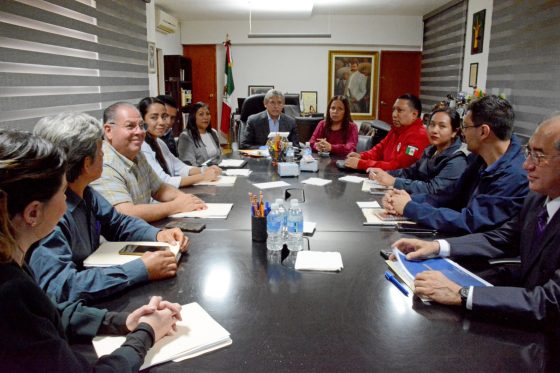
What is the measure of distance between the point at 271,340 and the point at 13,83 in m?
3.12

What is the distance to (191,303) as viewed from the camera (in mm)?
1406

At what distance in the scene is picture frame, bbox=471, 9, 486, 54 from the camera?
6.19 metres

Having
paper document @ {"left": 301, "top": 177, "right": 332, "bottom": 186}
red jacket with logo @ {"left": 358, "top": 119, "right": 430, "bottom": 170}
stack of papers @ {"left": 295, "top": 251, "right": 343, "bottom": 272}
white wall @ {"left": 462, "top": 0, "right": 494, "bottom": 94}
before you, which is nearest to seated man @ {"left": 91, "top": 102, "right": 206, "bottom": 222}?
stack of papers @ {"left": 295, "top": 251, "right": 343, "bottom": 272}

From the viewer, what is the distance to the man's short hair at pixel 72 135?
1.63 meters

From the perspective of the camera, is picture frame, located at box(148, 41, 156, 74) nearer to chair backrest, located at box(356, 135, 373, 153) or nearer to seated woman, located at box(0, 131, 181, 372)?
chair backrest, located at box(356, 135, 373, 153)

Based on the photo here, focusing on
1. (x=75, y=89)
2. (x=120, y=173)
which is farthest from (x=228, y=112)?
(x=120, y=173)

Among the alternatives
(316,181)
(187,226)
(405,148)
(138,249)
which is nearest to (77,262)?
(138,249)

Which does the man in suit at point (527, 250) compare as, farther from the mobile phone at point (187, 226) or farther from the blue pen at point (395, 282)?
the mobile phone at point (187, 226)

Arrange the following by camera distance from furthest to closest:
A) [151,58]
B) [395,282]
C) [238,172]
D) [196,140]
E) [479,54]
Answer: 1. [151,58]
2. [479,54]
3. [196,140]
4. [238,172]
5. [395,282]

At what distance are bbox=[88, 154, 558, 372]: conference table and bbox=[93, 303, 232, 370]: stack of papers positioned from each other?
0.08 ft

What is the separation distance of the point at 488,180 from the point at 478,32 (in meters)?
4.99

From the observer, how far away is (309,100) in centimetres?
971

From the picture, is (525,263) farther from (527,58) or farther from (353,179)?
(527,58)

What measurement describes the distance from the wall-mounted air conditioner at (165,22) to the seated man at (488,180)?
659 centimetres
